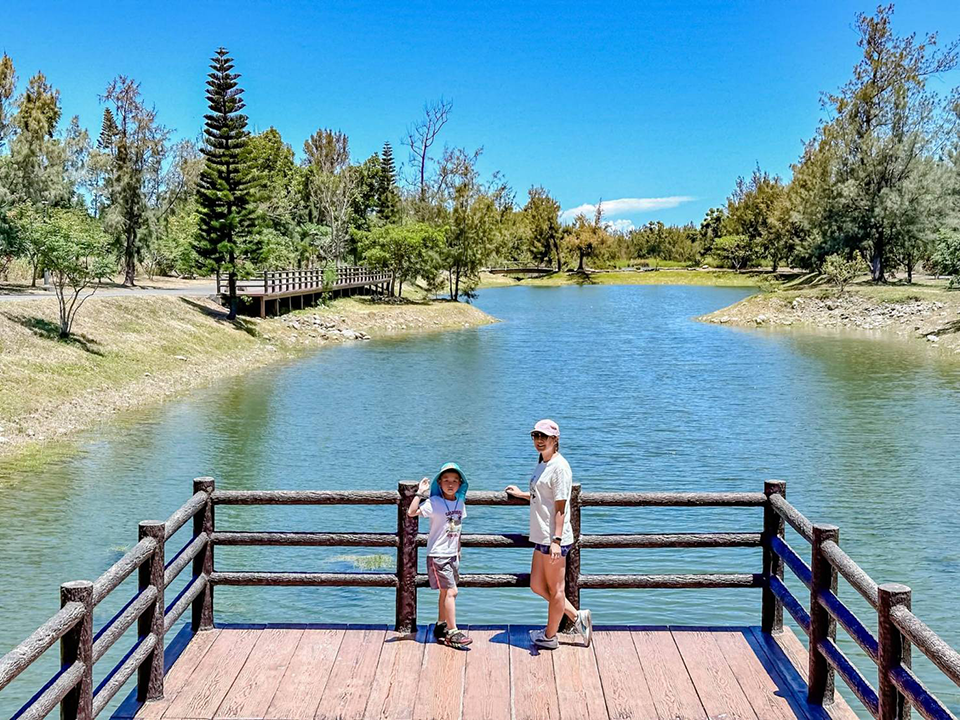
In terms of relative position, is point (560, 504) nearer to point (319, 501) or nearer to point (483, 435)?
point (319, 501)

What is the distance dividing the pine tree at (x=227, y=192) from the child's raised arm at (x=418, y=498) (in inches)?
1647

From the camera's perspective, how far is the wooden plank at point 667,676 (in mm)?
6887

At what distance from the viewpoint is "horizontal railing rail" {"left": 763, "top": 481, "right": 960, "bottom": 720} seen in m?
5.42

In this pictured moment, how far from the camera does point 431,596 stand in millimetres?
13844

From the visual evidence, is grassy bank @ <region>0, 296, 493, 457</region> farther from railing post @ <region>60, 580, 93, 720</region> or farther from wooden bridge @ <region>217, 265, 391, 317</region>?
railing post @ <region>60, 580, 93, 720</region>

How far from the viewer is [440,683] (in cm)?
733

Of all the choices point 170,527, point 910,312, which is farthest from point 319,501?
point 910,312

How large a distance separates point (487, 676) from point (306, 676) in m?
1.41

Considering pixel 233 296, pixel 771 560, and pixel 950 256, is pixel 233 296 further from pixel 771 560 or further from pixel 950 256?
pixel 771 560

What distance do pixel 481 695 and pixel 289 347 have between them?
140 feet

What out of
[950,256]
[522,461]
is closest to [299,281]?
[950,256]

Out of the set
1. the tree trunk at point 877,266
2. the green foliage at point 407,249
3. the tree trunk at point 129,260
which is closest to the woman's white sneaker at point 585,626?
the tree trunk at point 129,260

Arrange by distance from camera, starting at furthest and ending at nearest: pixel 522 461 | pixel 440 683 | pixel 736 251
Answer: pixel 736 251 → pixel 522 461 → pixel 440 683

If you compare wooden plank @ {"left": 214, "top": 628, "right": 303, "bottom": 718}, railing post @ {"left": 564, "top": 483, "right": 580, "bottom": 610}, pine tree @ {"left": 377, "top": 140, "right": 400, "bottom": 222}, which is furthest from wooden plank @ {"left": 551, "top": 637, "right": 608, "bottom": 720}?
pine tree @ {"left": 377, "top": 140, "right": 400, "bottom": 222}
